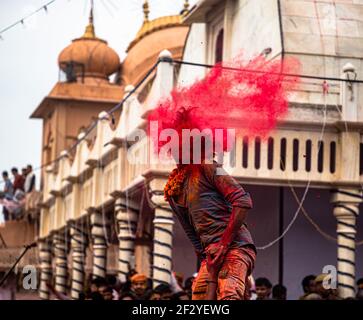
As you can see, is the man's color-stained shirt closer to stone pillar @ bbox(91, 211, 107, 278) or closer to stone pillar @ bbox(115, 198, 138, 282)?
stone pillar @ bbox(115, 198, 138, 282)

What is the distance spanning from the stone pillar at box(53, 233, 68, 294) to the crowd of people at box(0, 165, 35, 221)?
1987mm

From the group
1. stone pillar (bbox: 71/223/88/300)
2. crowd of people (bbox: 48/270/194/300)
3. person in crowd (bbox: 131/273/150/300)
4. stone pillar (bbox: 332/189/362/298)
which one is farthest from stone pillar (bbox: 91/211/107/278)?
person in crowd (bbox: 131/273/150/300)

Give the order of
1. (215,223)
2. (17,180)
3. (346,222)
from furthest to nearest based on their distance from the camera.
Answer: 1. (17,180)
2. (346,222)
3. (215,223)

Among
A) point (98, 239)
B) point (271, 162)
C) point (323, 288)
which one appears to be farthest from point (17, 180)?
point (323, 288)

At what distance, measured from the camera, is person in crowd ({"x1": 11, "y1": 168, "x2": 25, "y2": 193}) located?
3862 centimetres

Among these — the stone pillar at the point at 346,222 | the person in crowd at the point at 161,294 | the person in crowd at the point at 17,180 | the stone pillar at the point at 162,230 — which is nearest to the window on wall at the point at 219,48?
the stone pillar at the point at 162,230

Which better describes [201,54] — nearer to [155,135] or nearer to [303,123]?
[303,123]

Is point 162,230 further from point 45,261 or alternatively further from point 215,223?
point 45,261

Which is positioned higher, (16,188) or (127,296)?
(16,188)

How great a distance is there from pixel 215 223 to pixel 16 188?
29.1 meters

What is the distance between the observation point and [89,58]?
162 feet

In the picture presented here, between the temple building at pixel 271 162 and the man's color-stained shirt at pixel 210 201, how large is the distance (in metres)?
10.2

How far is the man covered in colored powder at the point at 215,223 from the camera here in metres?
10.2
